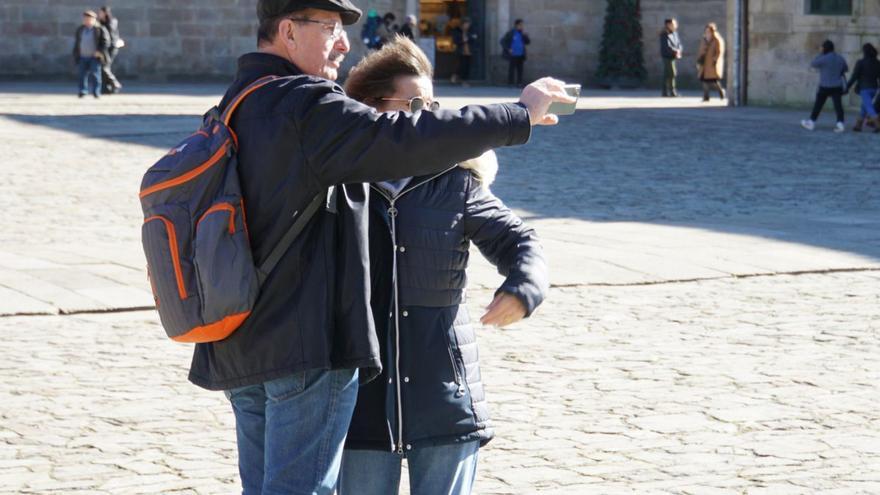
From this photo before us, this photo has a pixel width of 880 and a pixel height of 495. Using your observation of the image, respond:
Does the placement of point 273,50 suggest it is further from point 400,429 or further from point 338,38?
point 400,429

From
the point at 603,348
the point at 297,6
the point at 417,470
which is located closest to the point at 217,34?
the point at 603,348

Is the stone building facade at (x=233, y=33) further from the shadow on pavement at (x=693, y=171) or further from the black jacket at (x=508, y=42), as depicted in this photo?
the shadow on pavement at (x=693, y=171)

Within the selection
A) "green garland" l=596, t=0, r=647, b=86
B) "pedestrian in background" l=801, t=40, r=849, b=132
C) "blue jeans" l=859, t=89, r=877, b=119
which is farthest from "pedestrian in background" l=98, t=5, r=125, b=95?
"blue jeans" l=859, t=89, r=877, b=119

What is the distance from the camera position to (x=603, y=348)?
26.7 feet

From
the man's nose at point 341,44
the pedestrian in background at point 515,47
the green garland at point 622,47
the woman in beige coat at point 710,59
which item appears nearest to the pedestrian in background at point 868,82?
the woman in beige coat at point 710,59

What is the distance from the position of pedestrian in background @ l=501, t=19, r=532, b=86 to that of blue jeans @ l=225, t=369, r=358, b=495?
115ft

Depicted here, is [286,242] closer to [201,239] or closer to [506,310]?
[201,239]

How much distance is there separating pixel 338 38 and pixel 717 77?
29.6 meters

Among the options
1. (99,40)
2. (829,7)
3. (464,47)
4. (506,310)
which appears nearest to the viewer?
(506,310)

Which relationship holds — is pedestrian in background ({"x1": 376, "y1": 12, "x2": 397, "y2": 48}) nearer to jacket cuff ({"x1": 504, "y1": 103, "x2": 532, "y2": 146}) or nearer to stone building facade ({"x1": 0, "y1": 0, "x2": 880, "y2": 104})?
stone building facade ({"x1": 0, "y1": 0, "x2": 880, "y2": 104})

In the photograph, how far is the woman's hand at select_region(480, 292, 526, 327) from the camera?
146 inches

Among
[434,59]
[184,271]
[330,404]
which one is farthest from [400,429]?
[434,59]

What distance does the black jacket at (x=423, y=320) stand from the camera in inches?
147

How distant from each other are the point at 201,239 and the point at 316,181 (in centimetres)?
27
